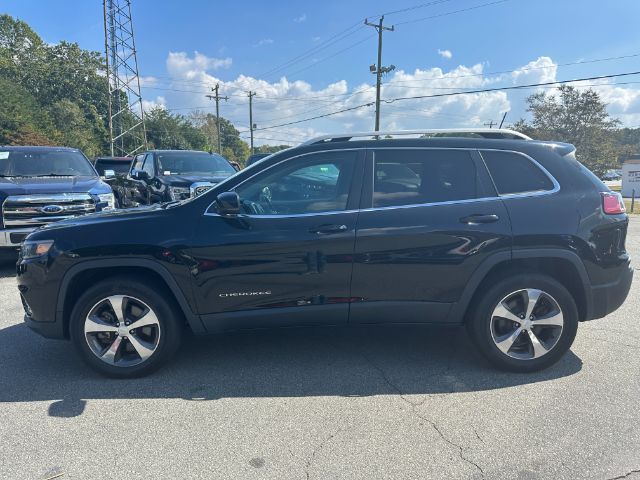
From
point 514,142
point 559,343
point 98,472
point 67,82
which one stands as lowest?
point 98,472

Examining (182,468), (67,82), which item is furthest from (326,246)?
(67,82)

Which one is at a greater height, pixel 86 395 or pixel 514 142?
pixel 514 142

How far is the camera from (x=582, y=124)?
1667 inches

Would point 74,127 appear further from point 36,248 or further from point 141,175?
point 36,248

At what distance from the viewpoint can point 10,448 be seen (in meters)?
2.59

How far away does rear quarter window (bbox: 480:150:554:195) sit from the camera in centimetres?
341

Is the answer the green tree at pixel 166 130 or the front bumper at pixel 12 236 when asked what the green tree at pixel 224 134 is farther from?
the front bumper at pixel 12 236

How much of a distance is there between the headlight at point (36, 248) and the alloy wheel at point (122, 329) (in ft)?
1.85

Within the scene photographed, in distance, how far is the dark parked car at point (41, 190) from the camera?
6.23 m

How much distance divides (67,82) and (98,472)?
6290 cm

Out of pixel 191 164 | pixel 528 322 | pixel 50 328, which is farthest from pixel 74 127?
pixel 528 322

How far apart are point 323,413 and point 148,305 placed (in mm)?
1503

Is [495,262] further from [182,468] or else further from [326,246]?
[182,468]

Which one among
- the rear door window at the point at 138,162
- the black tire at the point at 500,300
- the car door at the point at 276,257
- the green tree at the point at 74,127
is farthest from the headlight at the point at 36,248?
the green tree at the point at 74,127
